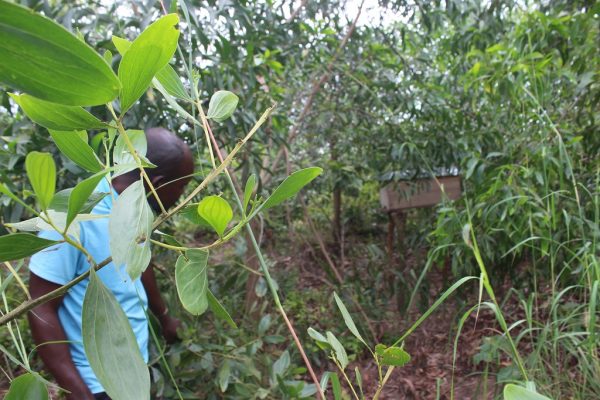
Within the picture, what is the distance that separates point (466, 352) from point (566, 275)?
111 cm

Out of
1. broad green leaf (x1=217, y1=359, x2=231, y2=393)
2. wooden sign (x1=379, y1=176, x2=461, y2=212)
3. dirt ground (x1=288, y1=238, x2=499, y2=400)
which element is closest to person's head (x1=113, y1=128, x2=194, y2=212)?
broad green leaf (x1=217, y1=359, x2=231, y2=393)

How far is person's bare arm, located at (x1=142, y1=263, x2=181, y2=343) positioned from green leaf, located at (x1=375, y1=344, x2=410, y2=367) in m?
1.16

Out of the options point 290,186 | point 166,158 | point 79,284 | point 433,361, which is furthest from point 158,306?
point 433,361

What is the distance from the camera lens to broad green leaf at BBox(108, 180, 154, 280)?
0.28 m

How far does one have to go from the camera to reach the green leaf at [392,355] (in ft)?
1.29

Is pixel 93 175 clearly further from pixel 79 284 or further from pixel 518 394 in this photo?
pixel 79 284

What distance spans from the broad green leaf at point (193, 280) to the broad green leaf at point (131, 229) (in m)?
0.03

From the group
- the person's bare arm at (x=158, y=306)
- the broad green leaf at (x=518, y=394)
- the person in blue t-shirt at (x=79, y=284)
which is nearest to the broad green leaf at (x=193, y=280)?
the broad green leaf at (x=518, y=394)

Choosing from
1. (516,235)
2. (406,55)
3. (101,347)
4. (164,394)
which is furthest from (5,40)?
(406,55)

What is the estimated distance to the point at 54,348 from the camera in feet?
3.57

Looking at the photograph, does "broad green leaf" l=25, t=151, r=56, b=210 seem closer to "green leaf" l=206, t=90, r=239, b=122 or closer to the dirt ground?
"green leaf" l=206, t=90, r=239, b=122

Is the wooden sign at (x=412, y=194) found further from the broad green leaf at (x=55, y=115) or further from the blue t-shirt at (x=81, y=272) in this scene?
the broad green leaf at (x=55, y=115)

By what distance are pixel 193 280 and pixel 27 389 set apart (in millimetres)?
125

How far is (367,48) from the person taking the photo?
3.02 meters
